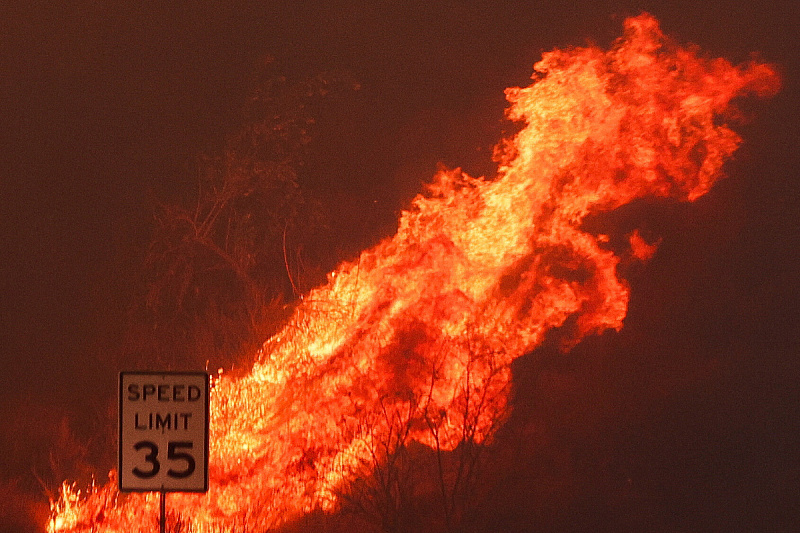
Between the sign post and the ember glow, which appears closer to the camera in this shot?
the sign post

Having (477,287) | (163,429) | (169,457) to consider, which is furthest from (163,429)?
(477,287)

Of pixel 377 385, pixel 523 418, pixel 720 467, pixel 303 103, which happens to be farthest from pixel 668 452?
pixel 303 103

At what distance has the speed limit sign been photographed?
6445 mm

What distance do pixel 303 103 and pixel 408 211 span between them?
2.51 m

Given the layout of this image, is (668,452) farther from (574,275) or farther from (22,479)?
(22,479)

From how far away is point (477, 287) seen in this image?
1045cm

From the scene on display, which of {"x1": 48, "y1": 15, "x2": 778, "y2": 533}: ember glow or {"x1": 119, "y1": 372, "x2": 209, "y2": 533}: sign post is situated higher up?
{"x1": 48, "y1": 15, "x2": 778, "y2": 533}: ember glow

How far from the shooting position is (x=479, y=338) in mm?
10211

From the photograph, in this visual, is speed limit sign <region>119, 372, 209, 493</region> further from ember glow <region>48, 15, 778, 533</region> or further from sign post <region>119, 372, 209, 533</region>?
ember glow <region>48, 15, 778, 533</region>

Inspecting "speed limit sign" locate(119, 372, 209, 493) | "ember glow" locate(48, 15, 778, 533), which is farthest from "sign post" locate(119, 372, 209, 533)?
"ember glow" locate(48, 15, 778, 533)

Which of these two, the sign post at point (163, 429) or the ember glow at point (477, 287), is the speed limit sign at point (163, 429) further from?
the ember glow at point (477, 287)

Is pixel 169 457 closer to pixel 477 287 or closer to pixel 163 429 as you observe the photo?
pixel 163 429

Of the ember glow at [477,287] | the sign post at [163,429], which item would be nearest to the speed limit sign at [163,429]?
the sign post at [163,429]

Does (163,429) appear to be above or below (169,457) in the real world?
above
